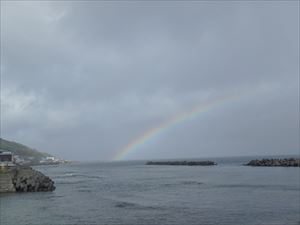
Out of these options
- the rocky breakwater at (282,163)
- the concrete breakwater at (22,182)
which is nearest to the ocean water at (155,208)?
the concrete breakwater at (22,182)

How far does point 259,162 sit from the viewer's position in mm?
187000

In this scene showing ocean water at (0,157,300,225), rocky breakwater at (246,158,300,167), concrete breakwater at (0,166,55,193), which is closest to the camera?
ocean water at (0,157,300,225)

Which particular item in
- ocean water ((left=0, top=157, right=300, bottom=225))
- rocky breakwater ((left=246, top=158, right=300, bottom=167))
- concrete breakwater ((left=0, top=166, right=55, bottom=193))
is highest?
rocky breakwater ((left=246, top=158, right=300, bottom=167))

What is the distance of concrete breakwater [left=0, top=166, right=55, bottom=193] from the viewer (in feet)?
248

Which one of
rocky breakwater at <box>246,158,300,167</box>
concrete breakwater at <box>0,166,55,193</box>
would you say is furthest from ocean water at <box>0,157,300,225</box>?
rocky breakwater at <box>246,158,300,167</box>

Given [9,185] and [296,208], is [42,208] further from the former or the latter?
[296,208]

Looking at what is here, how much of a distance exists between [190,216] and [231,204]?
428 inches

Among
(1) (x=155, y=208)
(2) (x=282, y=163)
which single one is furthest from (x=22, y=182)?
(2) (x=282, y=163)

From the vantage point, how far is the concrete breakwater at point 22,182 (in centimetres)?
7571

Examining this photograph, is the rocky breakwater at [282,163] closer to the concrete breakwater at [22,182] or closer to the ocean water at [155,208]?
the ocean water at [155,208]

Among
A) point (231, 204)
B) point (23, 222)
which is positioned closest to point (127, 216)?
point (23, 222)

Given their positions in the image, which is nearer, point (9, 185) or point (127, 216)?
point (127, 216)

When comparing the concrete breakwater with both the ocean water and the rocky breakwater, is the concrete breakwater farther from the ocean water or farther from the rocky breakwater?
the rocky breakwater

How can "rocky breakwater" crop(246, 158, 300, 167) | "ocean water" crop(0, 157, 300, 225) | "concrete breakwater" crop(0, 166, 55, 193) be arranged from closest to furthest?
"ocean water" crop(0, 157, 300, 225) < "concrete breakwater" crop(0, 166, 55, 193) < "rocky breakwater" crop(246, 158, 300, 167)
